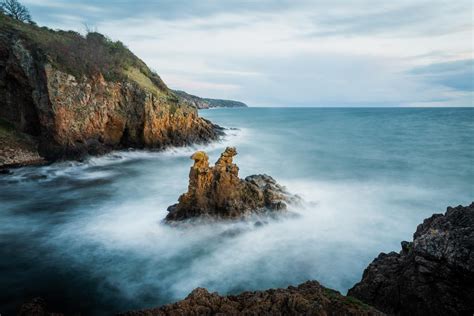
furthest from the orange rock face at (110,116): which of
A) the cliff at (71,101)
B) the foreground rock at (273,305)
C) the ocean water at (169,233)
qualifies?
the foreground rock at (273,305)

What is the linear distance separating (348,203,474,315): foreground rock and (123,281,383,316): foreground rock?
55.0 inches

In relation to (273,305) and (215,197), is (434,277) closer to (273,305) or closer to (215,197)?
(273,305)

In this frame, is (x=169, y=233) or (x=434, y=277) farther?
(x=169, y=233)

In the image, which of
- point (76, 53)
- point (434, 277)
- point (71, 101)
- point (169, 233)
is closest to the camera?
point (434, 277)

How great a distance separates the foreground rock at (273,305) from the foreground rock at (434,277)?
4.58ft

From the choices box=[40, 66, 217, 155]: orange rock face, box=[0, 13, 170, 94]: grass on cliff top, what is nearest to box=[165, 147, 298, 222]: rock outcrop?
box=[40, 66, 217, 155]: orange rock face

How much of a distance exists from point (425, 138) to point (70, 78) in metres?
46.1

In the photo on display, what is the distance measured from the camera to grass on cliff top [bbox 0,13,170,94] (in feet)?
96.6

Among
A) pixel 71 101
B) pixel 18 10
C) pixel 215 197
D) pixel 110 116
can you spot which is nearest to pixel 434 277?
pixel 215 197

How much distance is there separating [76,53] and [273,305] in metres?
32.8

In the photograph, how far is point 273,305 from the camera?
6496 mm

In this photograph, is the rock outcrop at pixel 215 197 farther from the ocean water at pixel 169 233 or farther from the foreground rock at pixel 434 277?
the foreground rock at pixel 434 277

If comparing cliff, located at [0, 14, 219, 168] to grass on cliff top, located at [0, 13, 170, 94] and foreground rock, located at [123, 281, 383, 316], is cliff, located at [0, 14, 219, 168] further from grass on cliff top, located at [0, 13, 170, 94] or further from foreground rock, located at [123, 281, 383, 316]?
foreground rock, located at [123, 281, 383, 316]

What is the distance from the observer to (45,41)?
30953mm
